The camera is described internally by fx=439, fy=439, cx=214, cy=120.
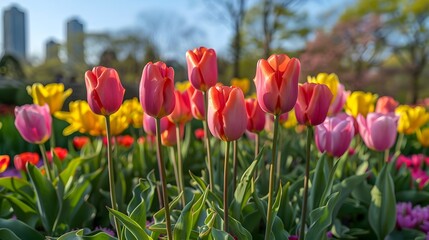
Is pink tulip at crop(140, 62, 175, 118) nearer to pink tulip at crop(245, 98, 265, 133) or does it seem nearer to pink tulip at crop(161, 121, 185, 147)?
pink tulip at crop(245, 98, 265, 133)

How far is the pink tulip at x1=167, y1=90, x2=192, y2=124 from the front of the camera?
1460 mm

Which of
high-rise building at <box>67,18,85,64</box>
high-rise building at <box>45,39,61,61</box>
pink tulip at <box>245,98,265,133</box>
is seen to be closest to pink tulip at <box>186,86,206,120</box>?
pink tulip at <box>245,98,265,133</box>

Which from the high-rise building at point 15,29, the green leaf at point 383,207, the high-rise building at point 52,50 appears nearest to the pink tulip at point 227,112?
the green leaf at point 383,207

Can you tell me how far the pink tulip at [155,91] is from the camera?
94 centimetres

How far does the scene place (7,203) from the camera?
1667 mm

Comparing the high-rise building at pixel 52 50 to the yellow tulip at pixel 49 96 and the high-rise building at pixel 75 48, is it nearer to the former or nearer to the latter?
the high-rise building at pixel 75 48

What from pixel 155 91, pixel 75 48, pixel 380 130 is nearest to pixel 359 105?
pixel 380 130

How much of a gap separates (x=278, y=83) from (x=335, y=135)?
48 centimetres

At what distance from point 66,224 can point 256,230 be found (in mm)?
681

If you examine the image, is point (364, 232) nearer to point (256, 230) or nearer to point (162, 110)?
point (256, 230)

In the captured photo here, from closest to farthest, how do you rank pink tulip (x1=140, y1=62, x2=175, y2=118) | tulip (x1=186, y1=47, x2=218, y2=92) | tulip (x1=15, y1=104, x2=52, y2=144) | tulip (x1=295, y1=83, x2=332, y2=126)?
pink tulip (x1=140, y1=62, x2=175, y2=118) < tulip (x1=295, y1=83, x2=332, y2=126) < tulip (x1=186, y1=47, x2=218, y2=92) < tulip (x1=15, y1=104, x2=52, y2=144)

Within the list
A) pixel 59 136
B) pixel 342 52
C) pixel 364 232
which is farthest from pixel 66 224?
pixel 342 52

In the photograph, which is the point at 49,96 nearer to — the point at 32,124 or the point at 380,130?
the point at 32,124

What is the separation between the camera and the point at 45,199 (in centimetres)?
156
